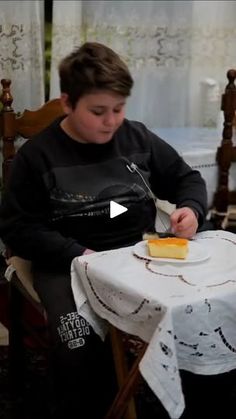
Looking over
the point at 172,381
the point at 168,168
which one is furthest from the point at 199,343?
the point at 168,168

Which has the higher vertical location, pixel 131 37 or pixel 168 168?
pixel 131 37

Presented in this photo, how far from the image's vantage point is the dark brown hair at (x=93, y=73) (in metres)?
1.26

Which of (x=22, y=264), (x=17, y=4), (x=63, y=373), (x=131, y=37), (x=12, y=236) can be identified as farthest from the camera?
(x=131, y=37)

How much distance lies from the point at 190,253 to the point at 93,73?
433 mm

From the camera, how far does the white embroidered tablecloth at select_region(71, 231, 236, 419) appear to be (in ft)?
3.13

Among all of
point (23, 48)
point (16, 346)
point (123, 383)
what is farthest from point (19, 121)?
point (123, 383)

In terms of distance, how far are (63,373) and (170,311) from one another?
1.28ft

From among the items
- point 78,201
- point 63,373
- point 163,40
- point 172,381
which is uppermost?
point 163,40

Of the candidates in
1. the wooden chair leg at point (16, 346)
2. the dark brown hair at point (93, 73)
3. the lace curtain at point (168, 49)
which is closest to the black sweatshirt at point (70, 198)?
the dark brown hair at point (93, 73)

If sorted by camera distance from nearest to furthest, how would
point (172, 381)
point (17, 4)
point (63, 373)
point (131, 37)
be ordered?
point (172, 381) → point (63, 373) → point (17, 4) → point (131, 37)

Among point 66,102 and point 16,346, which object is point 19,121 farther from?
point 16,346

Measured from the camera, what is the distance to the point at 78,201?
136 cm

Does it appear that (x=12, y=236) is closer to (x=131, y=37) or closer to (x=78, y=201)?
(x=78, y=201)

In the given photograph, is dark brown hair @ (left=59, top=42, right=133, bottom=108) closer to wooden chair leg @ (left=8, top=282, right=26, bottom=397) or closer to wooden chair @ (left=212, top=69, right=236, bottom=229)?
wooden chair leg @ (left=8, top=282, right=26, bottom=397)
